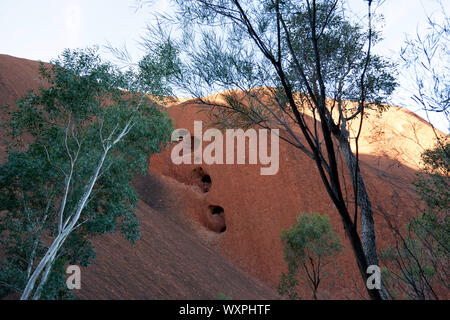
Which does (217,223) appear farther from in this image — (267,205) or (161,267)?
(161,267)

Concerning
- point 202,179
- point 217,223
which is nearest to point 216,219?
point 217,223

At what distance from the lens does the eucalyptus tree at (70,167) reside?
18.6 feet

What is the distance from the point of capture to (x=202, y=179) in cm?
2197

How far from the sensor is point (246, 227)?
60.1 ft

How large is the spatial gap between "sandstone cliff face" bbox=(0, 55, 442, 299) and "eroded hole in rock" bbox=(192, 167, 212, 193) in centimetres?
6

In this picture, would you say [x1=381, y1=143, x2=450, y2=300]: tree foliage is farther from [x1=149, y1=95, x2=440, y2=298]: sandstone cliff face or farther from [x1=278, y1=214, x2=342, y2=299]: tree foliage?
[x1=149, y1=95, x2=440, y2=298]: sandstone cliff face

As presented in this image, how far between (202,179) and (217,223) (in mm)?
3484

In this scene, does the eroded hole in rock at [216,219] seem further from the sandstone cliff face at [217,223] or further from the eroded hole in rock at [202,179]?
the eroded hole in rock at [202,179]

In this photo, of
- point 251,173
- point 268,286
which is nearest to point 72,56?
point 268,286

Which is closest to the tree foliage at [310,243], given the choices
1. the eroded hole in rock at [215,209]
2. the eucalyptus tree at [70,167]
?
the eucalyptus tree at [70,167]

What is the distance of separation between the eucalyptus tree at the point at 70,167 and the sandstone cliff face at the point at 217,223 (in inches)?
118

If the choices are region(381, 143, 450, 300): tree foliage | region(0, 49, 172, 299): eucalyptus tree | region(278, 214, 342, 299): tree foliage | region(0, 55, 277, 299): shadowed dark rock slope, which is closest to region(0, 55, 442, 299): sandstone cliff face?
region(0, 55, 277, 299): shadowed dark rock slope

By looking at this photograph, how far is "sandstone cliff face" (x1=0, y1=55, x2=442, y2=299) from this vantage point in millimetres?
11227
